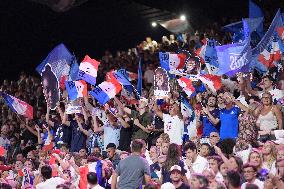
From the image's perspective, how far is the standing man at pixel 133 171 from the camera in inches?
356

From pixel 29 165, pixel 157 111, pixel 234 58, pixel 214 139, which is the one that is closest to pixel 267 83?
pixel 234 58

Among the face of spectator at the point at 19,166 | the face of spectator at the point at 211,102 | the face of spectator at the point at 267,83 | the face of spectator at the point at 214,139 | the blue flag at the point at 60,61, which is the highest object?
the blue flag at the point at 60,61

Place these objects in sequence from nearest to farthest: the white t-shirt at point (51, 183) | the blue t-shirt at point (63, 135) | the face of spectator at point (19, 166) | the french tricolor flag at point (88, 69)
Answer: the white t-shirt at point (51, 183), the face of spectator at point (19, 166), the french tricolor flag at point (88, 69), the blue t-shirt at point (63, 135)

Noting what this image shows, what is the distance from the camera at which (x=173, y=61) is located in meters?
13.8

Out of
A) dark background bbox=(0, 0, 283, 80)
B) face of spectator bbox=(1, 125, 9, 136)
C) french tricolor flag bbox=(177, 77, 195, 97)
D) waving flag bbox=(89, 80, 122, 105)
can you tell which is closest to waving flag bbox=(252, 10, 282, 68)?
french tricolor flag bbox=(177, 77, 195, 97)

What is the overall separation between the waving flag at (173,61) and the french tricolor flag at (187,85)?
89 cm

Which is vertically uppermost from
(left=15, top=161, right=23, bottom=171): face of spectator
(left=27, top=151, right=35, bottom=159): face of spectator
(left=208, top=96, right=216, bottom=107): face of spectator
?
(left=208, top=96, right=216, bottom=107): face of spectator

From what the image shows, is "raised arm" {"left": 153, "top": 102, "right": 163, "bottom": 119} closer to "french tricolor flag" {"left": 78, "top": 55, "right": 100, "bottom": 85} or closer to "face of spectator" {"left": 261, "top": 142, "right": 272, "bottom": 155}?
"french tricolor flag" {"left": 78, "top": 55, "right": 100, "bottom": 85}

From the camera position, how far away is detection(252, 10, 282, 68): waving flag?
12.8 meters

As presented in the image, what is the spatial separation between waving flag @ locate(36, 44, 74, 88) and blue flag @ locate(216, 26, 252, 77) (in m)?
4.50

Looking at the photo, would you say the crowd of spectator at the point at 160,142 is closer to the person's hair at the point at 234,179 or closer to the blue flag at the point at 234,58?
the person's hair at the point at 234,179

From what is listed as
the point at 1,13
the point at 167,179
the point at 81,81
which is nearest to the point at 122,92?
the point at 81,81

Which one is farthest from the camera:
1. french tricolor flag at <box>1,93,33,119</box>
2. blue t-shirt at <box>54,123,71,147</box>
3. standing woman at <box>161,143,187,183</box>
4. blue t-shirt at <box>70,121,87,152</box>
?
french tricolor flag at <box>1,93,33,119</box>

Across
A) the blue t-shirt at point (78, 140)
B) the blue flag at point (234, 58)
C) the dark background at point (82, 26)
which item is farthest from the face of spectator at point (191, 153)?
the dark background at point (82, 26)
